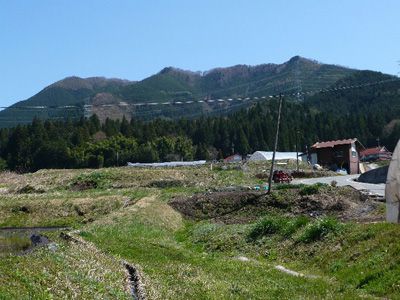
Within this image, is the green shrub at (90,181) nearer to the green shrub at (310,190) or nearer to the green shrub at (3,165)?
the green shrub at (310,190)

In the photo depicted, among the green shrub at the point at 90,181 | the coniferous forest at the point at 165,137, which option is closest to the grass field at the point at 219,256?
the green shrub at the point at 90,181

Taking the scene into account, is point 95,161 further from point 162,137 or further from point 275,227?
point 275,227

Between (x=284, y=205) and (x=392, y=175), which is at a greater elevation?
(x=392, y=175)

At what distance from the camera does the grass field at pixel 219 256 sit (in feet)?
45.2

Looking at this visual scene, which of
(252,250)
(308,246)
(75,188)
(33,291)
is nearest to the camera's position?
(33,291)

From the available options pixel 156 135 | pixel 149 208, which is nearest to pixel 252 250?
pixel 149 208

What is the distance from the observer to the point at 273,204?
38.8 m

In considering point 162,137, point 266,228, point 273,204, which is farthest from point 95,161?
point 266,228

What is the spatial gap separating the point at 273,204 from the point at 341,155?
58.8 meters

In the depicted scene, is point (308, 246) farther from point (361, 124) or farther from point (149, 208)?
point (361, 124)

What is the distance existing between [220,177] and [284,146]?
273ft

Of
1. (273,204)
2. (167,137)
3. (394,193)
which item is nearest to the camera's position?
(394,193)

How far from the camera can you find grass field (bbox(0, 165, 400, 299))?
13.8m

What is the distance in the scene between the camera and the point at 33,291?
11.1m
